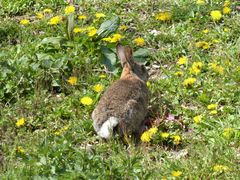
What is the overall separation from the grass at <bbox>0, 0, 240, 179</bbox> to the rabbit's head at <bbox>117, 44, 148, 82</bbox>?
22cm

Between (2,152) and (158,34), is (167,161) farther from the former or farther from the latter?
(158,34)

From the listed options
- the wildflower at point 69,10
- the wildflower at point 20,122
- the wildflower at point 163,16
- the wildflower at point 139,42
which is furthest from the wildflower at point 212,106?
the wildflower at point 69,10

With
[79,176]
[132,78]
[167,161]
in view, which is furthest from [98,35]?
[79,176]

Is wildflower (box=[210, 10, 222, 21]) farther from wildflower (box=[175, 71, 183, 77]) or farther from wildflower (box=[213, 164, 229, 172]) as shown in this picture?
wildflower (box=[213, 164, 229, 172])

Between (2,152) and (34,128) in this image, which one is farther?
(34,128)

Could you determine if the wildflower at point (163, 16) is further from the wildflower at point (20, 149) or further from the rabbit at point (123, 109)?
the wildflower at point (20, 149)

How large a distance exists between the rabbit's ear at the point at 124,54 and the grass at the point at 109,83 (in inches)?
15.0

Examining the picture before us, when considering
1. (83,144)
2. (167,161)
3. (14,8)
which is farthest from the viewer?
(14,8)

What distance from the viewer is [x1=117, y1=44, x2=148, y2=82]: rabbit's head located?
664cm

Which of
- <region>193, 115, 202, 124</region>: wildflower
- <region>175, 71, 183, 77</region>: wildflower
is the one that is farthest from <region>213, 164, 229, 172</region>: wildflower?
<region>175, 71, 183, 77</region>: wildflower

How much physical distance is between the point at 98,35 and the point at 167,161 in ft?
7.32

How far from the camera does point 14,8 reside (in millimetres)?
8578

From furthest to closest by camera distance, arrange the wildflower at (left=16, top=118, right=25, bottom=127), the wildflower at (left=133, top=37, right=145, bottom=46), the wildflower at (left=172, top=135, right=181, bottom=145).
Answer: the wildflower at (left=133, top=37, right=145, bottom=46), the wildflower at (left=16, top=118, right=25, bottom=127), the wildflower at (left=172, top=135, right=181, bottom=145)

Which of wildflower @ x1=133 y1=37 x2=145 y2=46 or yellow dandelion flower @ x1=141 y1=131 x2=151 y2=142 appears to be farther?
wildflower @ x1=133 y1=37 x2=145 y2=46
